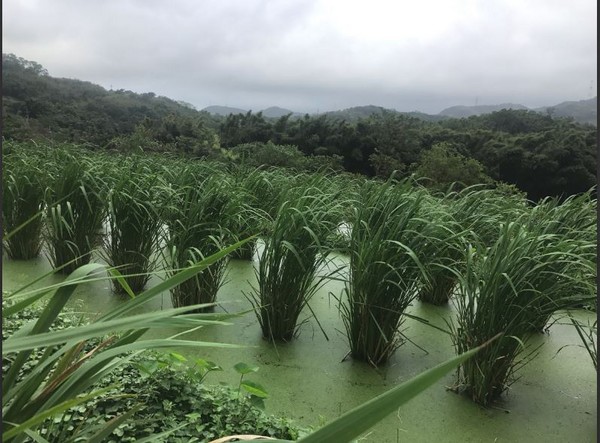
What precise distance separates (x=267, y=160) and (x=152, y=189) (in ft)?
23.3

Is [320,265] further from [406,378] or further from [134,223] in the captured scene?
[134,223]

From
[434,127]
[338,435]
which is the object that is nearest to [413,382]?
[338,435]

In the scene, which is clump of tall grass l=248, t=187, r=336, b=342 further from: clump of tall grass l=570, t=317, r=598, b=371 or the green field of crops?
clump of tall grass l=570, t=317, r=598, b=371

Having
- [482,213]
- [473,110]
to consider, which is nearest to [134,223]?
[482,213]

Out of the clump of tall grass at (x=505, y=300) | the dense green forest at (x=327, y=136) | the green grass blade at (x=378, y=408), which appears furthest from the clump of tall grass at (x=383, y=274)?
the dense green forest at (x=327, y=136)

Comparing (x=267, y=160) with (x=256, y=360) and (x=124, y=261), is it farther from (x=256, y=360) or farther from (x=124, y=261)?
(x=256, y=360)

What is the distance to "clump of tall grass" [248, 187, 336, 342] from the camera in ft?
6.76

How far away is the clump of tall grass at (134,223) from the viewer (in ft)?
8.34

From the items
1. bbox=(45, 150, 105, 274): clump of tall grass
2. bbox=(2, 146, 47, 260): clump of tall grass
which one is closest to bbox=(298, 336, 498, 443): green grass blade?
bbox=(45, 150, 105, 274): clump of tall grass

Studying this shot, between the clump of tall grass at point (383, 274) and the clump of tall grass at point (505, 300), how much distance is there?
243mm

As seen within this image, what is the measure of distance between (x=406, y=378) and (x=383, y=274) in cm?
46

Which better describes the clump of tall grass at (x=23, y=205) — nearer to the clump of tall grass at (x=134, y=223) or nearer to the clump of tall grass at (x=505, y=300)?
the clump of tall grass at (x=134, y=223)

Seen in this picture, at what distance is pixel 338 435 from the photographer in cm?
43

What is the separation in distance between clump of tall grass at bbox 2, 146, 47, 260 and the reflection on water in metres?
0.71
